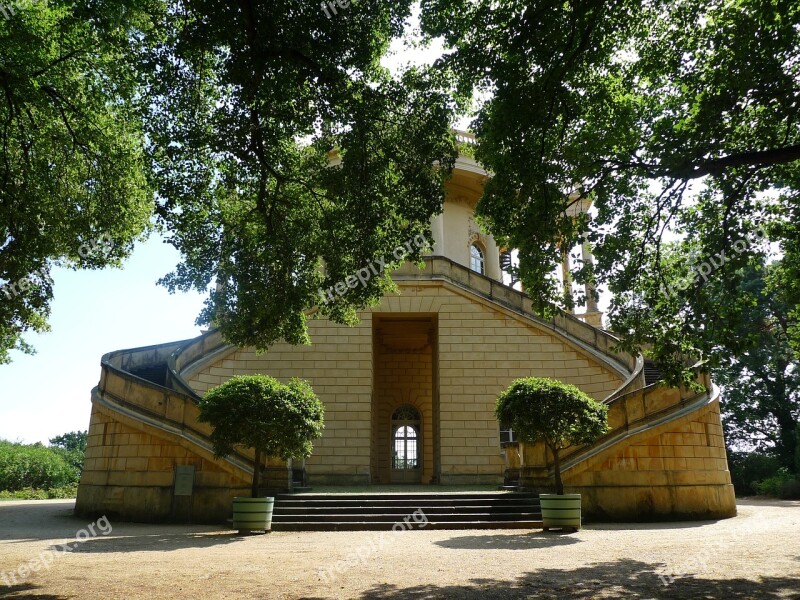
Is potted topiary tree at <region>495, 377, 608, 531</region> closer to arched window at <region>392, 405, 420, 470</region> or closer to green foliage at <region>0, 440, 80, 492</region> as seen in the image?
arched window at <region>392, 405, 420, 470</region>

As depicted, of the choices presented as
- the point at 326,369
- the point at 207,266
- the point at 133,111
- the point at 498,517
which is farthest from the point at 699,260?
the point at 326,369

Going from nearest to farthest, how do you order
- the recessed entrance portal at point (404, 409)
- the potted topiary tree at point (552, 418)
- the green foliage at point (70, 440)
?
the potted topiary tree at point (552, 418) < the recessed entrance portal at point (404, 409) < the green foliage at point (70, 440)

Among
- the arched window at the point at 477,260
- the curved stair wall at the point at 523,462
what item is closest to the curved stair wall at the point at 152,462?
the curved stair wall at the point at 523,462

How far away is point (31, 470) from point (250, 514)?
25812 mm

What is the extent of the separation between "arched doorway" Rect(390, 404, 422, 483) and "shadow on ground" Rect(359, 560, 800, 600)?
63.0ft

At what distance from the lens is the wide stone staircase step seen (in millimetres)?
11906

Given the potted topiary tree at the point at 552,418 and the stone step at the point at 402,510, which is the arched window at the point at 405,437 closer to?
the stone step at the point at 402,510

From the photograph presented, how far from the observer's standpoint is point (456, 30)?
8844mm

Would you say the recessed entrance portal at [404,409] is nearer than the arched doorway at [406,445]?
Yes

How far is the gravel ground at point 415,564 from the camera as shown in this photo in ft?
18.9

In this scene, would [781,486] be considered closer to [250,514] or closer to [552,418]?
[552,418]

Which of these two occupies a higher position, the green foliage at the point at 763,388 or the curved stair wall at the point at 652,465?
the green foliage at the point at 763,388

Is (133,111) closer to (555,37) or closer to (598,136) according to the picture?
(555,37)

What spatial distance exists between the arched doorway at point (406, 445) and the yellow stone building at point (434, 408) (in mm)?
53
